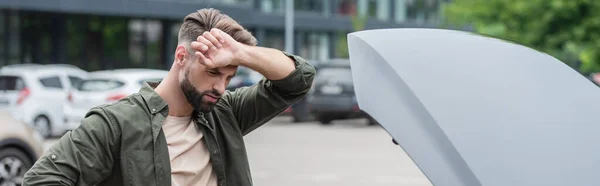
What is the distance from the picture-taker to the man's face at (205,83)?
9.21 feet

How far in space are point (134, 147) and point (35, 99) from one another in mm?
18039

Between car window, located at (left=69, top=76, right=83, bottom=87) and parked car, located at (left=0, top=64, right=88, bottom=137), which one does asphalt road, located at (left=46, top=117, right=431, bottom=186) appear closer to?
car window, located at (left=69, top=76, right=83, bottom=87)

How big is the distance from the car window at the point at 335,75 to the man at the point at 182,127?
2151 centimetres

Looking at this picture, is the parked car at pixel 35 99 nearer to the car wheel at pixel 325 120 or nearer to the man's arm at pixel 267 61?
the car wheel at pixel 325 120

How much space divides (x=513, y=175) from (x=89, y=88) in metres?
19.2

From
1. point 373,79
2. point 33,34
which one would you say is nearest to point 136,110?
point 373,79

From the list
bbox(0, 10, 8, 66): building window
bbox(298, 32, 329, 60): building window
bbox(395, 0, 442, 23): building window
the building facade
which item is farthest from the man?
bbox(395, 0, 442, 23): building window

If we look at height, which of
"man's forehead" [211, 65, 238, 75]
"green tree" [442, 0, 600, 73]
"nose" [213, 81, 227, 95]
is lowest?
"green tree" [442, 0, 600, 73]

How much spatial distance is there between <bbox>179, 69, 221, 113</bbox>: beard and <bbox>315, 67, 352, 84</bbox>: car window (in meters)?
21.6

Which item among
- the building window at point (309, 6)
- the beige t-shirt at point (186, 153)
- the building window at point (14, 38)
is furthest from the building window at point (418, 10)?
the beige t-shirt at point (186, 153)

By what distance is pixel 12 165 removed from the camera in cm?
1058

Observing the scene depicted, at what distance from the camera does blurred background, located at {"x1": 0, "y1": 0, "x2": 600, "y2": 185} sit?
48.0ft

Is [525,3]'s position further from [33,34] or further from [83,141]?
[83,141]

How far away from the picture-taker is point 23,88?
66.7 ft
